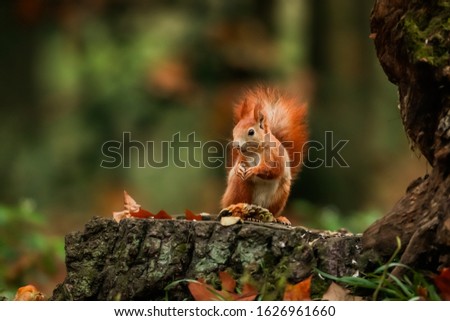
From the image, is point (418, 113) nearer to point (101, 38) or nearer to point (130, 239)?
point (130, 239)

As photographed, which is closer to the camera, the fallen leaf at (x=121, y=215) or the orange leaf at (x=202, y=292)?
the orange leaf at (x=202, y=292)

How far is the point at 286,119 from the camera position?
149 inches

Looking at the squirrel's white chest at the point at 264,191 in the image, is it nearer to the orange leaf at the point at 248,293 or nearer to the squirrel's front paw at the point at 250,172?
the squirrel's front paw at the point at 250,172

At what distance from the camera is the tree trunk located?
110 inches

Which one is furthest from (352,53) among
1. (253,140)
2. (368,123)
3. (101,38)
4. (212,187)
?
(253,140)

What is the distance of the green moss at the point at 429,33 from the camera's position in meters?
2.85

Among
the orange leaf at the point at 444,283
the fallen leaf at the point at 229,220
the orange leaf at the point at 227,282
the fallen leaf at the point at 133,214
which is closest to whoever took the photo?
the orange leaf at the point at 444,283

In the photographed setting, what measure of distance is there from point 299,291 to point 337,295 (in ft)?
0.39

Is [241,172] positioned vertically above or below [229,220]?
above

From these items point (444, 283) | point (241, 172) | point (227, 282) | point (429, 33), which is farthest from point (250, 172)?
point (444, 283)

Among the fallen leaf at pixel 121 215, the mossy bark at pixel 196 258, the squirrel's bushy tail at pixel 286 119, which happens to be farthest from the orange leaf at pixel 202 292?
the squirrel's bushy tail at pixel 286 119

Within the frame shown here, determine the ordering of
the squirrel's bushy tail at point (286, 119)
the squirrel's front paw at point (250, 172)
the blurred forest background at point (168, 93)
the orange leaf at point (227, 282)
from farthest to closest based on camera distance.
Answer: the blurred forest background at point (168, 93) < the squirrel's bushy tail at point (286, 119) < the squirrel's front paw at point (250, 172) < the orange leaf at point (227, 282)

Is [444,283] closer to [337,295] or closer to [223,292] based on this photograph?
[337,295]

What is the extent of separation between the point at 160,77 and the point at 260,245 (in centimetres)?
604
